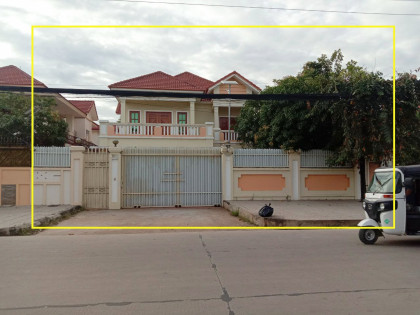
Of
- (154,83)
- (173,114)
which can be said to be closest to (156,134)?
(154,83)

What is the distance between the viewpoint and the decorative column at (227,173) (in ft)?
47.5

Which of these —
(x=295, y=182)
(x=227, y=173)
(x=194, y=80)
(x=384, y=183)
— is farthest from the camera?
(x=194, y=80)

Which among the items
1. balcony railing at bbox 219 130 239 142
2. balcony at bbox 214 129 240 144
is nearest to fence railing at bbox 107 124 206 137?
balcony at bbox 214 129 240 144

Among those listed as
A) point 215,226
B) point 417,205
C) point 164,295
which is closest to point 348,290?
point 164,295

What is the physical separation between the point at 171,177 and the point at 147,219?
3455 mm

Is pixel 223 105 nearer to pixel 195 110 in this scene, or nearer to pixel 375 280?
pixel 195 110

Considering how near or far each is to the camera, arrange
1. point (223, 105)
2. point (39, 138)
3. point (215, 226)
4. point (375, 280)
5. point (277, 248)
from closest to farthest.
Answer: point (375, 280) → point (277, 248) → point (215, 226) → point (39, 138) → point (223, 105)

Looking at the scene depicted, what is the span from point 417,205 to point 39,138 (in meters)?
15.5

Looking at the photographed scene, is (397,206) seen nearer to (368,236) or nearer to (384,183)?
(384,183)

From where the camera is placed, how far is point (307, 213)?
11.2 metres

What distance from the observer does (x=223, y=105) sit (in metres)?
23.2

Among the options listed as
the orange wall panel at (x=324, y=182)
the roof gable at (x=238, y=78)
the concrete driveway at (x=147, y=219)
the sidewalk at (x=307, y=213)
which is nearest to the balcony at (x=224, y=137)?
Result: the roof gable at (x=238, y=78)

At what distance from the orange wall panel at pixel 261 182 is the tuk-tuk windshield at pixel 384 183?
22.4 ft

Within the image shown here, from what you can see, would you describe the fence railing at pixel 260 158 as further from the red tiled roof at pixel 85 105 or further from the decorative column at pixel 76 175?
the red tiled roof at pixel 85 105
